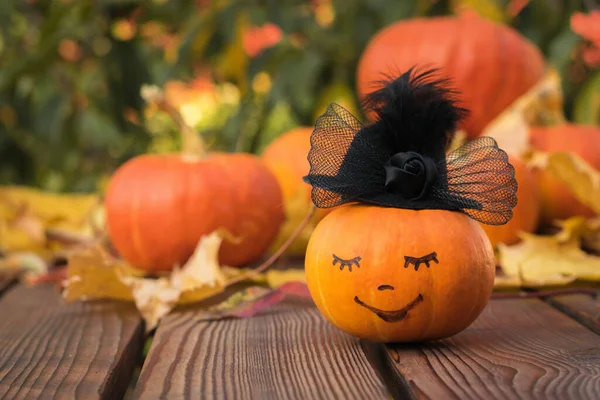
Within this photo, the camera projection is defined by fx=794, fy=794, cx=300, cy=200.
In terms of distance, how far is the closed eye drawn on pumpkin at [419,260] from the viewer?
973mm

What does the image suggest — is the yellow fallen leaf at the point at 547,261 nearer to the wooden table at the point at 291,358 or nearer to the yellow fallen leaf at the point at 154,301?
the wooden table at the point at 291,358

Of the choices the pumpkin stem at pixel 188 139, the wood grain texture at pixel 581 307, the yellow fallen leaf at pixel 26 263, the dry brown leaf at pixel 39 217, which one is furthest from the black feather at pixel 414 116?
the dry brown leaf at pixel 39 217

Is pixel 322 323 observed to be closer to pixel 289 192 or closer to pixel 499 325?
pixel 499 325

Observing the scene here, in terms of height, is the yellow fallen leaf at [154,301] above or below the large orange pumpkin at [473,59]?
below

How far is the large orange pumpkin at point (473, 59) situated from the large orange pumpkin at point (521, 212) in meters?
0.44

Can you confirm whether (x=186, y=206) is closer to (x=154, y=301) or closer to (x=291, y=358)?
(x=154, y=301)

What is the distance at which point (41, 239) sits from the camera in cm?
196

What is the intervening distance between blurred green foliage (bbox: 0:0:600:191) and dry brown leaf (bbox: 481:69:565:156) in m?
0.25

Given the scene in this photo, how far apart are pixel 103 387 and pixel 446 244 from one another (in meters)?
0.44

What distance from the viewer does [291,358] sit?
991 mm

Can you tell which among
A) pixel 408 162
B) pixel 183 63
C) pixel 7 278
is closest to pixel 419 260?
pixel 408 162

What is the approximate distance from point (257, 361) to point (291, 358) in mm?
43

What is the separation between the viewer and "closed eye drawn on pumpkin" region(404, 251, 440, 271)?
0.97 meters

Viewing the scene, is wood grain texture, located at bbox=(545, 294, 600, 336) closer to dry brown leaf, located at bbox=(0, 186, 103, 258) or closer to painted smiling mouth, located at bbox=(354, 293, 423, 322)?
painted smiling mouth, located at bbox=(354, 293, 423, 322)
